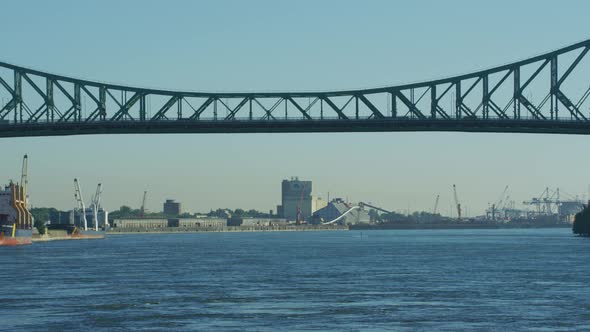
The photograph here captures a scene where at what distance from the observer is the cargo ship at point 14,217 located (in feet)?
537

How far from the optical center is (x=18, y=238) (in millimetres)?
168625

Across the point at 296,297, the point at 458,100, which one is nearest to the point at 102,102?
the point at 458,100

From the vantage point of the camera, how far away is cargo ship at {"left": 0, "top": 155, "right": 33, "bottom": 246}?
164 m

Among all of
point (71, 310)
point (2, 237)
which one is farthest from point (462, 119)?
point (71, 310)

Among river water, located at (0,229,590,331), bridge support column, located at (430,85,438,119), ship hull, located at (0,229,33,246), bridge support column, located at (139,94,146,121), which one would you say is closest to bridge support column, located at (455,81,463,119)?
bridge support column, located at (430,85,438,119)

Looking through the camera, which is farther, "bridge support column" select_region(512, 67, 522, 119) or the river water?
"bridge support column" select_region(512, 67, 522, 119)

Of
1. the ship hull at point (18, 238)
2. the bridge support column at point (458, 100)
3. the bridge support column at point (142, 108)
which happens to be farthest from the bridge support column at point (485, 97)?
the ship hull at point (18, 238)

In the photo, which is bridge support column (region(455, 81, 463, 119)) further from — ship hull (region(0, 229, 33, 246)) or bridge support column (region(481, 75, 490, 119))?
ship hull (region(0, 229, 33, 246))

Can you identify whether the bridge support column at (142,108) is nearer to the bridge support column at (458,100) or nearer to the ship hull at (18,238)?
the bridge support column at (458,100)

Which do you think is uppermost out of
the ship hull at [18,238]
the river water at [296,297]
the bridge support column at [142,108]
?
the bridge support column at [142,108]

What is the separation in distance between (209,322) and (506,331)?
11316mm

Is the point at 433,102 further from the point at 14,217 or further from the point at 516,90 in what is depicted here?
the point at 14,217

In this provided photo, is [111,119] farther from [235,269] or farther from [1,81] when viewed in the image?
[235,269]

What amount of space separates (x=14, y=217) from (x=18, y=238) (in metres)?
10.5
